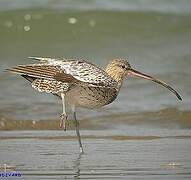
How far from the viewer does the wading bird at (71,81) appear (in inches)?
334

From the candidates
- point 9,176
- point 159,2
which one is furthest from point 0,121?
point 159,2

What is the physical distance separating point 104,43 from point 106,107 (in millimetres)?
3926

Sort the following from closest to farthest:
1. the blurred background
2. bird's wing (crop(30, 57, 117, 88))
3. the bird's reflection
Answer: the bird's reflection, bird's wing (crop(30, 57, 117, 88)), the blurred background

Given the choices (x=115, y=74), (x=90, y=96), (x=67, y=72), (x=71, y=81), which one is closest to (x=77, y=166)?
(x=71, y=81)

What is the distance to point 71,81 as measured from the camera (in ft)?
28.0

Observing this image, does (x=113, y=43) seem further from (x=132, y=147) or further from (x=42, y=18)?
(x=132, y=147)

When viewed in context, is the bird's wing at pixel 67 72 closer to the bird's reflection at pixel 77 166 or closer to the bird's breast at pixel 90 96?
the bird's breast at pixel 90 96

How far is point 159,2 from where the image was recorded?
56.6ft

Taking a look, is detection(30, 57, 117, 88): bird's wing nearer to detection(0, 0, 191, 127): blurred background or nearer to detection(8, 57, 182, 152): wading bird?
detection(8, 57, 182, 152): wading bird

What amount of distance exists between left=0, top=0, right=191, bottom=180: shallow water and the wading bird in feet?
1.65

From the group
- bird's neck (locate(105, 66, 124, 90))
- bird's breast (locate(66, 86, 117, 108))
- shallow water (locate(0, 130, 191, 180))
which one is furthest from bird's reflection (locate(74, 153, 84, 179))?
bird's neck (locate(105, 66, 124, 90))

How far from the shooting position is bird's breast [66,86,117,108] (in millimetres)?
8852

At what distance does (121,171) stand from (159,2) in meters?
10.2

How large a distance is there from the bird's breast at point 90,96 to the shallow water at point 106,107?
0.46 m
